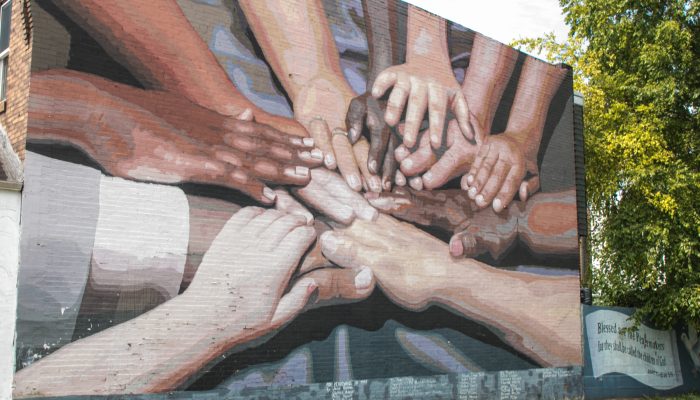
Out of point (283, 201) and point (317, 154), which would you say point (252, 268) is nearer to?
point (283, 201)

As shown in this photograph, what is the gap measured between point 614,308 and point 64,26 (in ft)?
44.6

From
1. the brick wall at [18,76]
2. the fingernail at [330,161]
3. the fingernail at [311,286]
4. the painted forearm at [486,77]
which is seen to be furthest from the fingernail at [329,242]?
the brick wall at [18,76]

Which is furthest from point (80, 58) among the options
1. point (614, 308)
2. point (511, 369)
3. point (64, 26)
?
point (614, 308)

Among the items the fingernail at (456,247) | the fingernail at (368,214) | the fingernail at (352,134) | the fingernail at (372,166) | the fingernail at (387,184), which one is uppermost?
the fingernail at (352,134)

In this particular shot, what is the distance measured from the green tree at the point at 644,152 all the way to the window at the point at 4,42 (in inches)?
547

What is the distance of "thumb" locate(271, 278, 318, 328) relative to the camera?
1169 cm

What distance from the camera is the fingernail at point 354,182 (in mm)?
12875

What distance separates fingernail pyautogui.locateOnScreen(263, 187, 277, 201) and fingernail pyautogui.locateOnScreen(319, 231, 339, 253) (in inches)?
44.7

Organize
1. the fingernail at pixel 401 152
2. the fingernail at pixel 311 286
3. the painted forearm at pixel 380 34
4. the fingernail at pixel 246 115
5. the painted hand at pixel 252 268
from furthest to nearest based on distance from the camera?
the fingernail at pixel 401 152 → the painted forearm at pixel 380 34 → the fingernail at pixel 311 286 → the fingernail at pixel 246 115 → the painted hand at pixel 252 268

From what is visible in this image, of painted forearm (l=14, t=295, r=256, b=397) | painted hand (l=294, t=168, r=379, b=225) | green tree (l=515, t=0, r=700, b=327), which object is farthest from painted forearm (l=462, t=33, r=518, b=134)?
painted forearm (l=14, t=295, r=256, b=397)

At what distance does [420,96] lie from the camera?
46.8 feet

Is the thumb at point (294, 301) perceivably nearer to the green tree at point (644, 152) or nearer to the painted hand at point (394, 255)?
the painted hand at point (394, 255)

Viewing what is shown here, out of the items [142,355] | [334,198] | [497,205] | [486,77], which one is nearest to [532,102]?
[486,77]

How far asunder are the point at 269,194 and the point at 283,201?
276 millimetres
